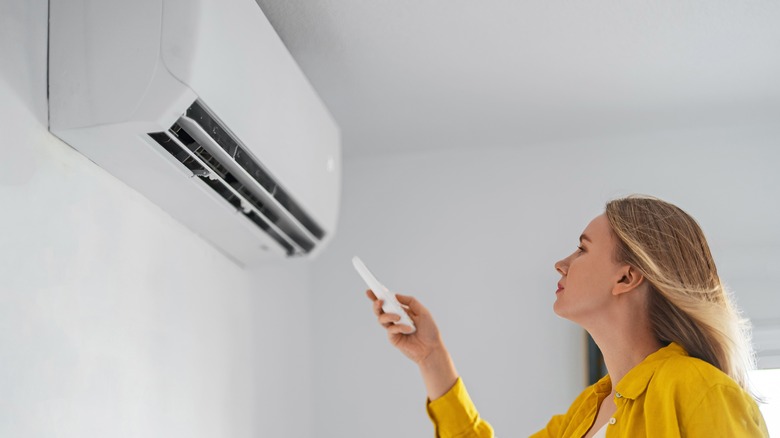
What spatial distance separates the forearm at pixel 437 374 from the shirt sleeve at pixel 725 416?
1.97 ft

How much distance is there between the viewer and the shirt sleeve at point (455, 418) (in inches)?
65.4

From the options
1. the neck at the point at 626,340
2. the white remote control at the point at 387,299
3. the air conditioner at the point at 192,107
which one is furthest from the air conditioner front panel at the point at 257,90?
the neck at the point at 626,340

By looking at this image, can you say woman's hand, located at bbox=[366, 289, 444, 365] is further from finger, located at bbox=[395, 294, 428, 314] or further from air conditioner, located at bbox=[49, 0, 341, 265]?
air conditioner, located at bbox=[49, 0, 341, 265]

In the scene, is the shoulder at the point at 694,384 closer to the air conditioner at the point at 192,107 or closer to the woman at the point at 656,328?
the woman at the point at 656,328

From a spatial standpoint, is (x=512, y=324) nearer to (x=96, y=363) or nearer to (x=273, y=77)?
(x=273, y=77)

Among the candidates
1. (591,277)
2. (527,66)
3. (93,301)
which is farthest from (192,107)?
(527,66)

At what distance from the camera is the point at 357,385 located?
2594 mm

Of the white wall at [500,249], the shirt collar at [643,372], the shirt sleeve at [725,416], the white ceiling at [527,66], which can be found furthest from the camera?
the white wall at [500,249]

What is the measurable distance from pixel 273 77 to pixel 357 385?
1.21m

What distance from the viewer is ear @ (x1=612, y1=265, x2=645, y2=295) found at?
1.40 metres

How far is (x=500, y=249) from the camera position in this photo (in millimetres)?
2609

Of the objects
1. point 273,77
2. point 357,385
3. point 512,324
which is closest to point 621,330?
point 273,77

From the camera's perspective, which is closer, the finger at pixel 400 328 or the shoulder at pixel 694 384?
the shoulder at pixel 694 384

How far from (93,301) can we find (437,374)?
0.66 m
